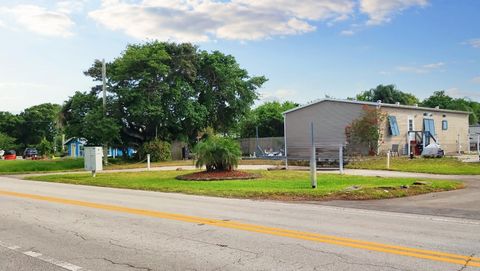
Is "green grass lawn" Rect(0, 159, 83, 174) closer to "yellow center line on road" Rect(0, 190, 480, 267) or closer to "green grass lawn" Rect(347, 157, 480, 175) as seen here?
"green grass lawn" Rect(347, 157, 480, 175)

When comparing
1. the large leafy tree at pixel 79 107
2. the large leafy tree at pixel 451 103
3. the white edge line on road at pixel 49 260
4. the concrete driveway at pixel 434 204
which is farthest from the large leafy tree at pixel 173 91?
the large leafy tree at pixel 451 103

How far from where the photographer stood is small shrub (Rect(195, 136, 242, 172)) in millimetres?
23125

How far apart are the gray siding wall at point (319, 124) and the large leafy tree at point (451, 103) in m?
54.7

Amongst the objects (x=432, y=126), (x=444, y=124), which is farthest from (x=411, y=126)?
(x=444, y=124)

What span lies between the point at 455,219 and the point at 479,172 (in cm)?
1566

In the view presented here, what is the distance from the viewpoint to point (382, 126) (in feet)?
125

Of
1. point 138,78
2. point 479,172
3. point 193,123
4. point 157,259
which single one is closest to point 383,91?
point 193,123

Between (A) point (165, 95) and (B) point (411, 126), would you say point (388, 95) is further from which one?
(A) point (165, 95)

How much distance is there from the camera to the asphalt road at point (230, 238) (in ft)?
21.9

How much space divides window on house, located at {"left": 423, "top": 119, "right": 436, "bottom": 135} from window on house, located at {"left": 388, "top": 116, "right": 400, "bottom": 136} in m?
4.50

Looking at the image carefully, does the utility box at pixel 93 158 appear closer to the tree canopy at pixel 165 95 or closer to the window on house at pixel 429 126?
the tree canopy at pixel 165 95

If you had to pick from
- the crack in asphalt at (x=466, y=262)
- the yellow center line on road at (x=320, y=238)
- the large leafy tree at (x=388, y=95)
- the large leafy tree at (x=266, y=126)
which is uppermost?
the large leafy tree at (x=388, y=95)

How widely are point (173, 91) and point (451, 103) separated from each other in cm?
6535

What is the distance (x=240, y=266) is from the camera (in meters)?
6.46
